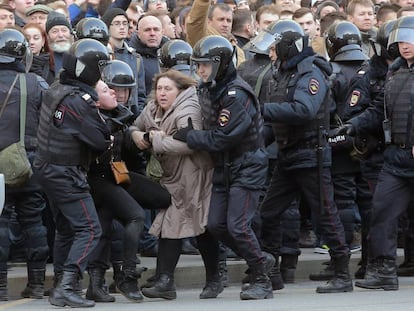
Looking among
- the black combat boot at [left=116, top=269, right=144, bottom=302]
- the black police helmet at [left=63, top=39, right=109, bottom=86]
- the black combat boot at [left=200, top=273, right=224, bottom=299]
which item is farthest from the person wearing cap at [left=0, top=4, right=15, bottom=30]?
the black combat boot at [left=200, top=273, right=224, bottom=299]

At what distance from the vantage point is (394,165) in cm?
1089

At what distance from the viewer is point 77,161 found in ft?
33.0

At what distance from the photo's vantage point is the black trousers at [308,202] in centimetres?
1072

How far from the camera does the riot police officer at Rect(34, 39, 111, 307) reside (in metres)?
10.0

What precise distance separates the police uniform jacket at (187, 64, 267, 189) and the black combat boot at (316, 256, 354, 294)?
3.34 ft

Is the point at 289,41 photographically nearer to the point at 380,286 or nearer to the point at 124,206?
the point at 124,206

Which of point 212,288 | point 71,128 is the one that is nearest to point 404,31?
point 212,288

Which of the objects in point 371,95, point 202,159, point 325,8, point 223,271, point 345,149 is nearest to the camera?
point 202,159

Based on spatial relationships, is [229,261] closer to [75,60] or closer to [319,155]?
[319,155]

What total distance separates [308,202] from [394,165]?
0.80m

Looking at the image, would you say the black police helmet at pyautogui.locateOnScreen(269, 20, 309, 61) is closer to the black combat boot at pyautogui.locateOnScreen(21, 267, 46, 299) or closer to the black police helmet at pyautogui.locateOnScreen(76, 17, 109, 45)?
the black police helmet at pyautogui.locateOnScreen(76, 17, 109, 45)

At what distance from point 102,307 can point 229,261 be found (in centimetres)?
246

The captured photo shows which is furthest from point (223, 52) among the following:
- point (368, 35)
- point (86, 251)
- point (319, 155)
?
point (368, 35)

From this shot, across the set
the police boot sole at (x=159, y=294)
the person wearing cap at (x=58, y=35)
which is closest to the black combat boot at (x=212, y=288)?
the police boot sole at (x=159, y=294)
